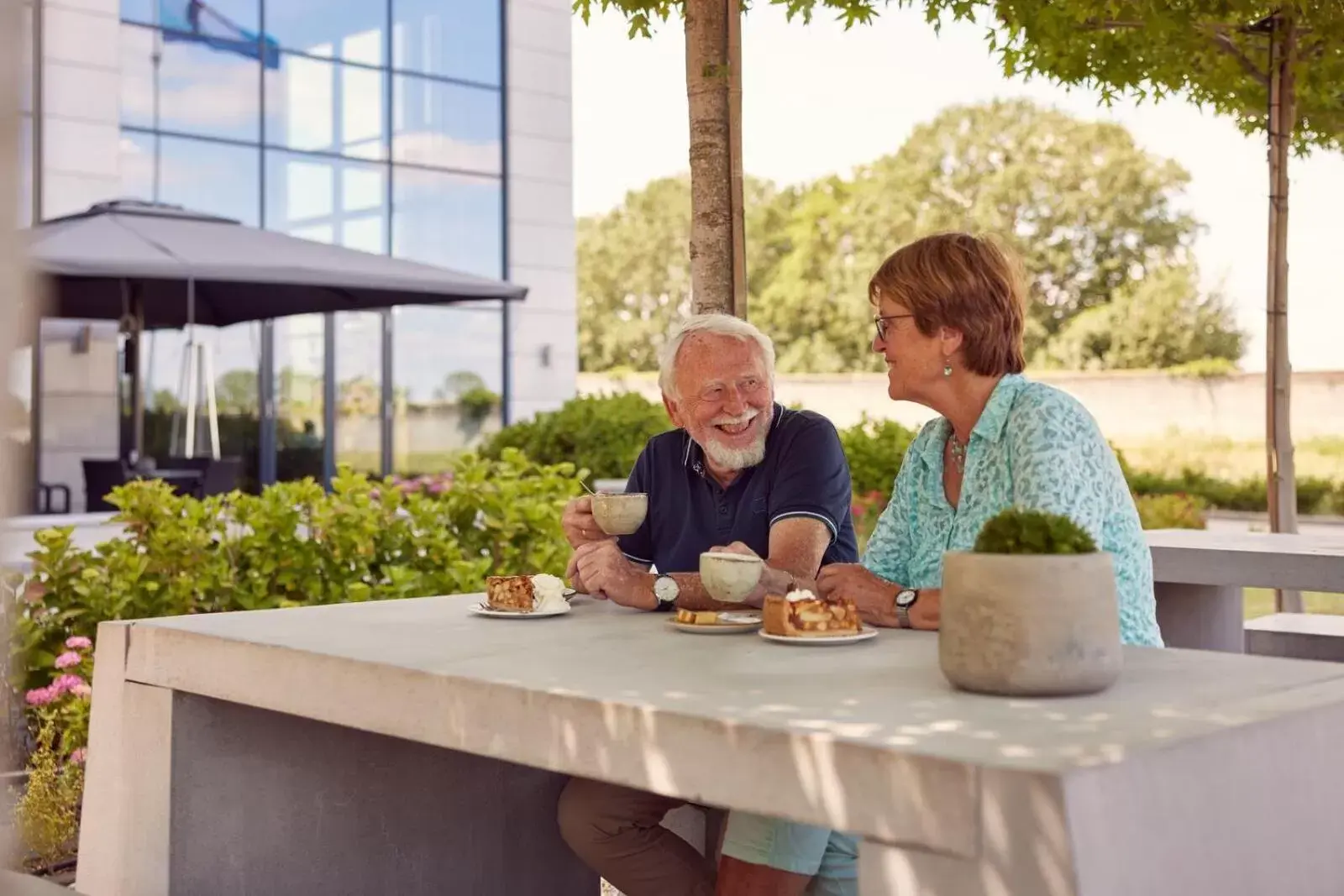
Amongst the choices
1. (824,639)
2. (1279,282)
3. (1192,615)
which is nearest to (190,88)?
(1279,282)

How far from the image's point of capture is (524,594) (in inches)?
108

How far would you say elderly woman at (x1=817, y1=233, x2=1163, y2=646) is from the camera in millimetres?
2512

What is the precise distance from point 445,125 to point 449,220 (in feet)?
3.39

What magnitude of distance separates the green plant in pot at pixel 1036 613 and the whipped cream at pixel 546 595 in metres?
1.11

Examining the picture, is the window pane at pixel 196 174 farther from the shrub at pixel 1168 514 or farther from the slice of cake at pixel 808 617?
the slice of cake at pixel 808 617

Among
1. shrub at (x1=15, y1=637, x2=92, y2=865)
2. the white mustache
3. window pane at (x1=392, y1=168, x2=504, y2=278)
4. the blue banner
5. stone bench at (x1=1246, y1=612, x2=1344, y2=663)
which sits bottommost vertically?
shrub at (x1=15, y1=637, x2=92, y2=865)

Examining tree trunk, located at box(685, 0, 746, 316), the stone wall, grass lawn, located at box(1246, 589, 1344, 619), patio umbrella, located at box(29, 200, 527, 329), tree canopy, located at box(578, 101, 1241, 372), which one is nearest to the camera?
tree trunk, located at box(685, 0, 746, 316)

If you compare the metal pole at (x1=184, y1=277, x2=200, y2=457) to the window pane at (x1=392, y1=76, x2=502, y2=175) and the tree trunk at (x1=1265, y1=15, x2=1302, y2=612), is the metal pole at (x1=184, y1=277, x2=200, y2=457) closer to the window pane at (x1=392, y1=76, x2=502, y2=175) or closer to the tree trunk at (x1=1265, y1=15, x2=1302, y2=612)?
the window pane at (x1=392, y1=76, x2=502, y2=175)

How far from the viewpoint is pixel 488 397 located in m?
16.3

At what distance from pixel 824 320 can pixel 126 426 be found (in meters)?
33.8

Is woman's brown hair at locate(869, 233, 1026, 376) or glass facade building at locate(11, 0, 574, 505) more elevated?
glass facade building at locate(11, 0, 574, 505)

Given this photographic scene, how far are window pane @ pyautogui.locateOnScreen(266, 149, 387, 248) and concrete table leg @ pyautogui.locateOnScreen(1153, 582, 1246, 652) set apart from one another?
10.7 meters

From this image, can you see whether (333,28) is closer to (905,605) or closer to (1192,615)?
(1192,615)

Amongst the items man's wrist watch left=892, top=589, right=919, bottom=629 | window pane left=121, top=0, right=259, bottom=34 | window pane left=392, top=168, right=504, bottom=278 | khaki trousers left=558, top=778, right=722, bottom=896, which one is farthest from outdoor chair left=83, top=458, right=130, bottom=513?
man's wrist watch left=892, top=589, right=919, bottom=629
